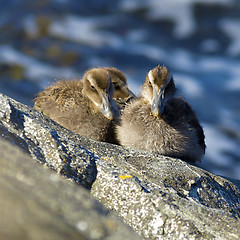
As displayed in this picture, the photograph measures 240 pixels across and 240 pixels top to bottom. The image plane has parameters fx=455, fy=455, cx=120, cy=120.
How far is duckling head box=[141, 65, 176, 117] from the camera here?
18.8ft

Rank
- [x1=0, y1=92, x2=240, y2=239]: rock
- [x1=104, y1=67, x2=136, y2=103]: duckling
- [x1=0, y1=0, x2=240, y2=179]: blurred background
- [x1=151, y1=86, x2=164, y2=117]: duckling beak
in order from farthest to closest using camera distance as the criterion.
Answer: [x1=0, y1=0, x2=240, y2=179]: blurred background
[x1=104, y1=67, x2=136, y2=103]: duckling
[x1=151, y1=86, x2=164, y2=117]: duckling beak
[x1=0, y1=92, x2=240, y2=239]: rock

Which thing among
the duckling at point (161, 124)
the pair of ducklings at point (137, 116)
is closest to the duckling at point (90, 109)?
the pair of ducklings at point (137, 116)

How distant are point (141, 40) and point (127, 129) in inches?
619

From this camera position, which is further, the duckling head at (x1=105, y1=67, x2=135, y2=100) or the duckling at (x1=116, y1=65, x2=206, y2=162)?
the duckling head at (x1=105, y1=67, x2=135, y2=100)

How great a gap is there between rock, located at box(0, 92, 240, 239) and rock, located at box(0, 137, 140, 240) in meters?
1.16

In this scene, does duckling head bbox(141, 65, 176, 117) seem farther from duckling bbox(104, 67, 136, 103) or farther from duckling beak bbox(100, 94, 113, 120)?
duckling bbox(104, 67, 136, 103)

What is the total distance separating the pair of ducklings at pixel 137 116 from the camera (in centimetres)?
576

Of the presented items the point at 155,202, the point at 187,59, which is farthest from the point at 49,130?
the point at 187,59

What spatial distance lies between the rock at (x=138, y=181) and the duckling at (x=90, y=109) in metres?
0.60

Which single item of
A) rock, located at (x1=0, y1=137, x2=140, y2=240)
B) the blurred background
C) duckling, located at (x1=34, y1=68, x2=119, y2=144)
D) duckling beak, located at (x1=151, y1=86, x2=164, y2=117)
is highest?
the blurred background

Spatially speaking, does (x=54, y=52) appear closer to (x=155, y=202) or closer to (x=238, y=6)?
(x=238, y=6)

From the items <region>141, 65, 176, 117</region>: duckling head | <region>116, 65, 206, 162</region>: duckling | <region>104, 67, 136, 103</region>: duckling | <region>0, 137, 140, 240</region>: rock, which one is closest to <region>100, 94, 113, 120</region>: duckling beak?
<region>116, 65, 206, 162</region>: duckling

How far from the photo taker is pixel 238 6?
74.7ft

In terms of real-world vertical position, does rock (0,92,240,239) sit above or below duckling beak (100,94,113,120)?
below
